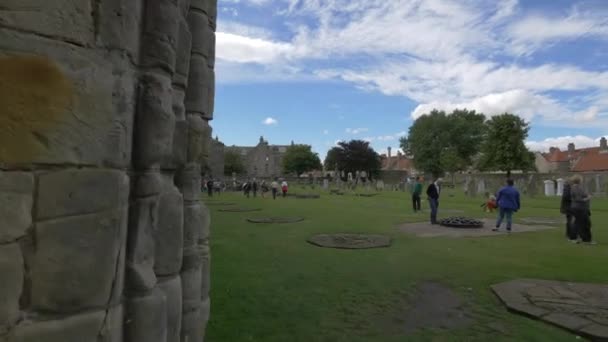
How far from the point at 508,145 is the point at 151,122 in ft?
194

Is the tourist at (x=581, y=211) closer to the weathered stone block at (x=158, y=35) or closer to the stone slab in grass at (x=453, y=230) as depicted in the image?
the stone slab in grass at (x=453, y=230)

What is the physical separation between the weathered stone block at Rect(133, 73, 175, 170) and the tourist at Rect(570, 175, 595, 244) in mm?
11093

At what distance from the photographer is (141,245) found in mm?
2121

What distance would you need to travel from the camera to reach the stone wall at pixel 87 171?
1562mm

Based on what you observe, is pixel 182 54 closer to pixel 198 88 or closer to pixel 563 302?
pixel 198 88

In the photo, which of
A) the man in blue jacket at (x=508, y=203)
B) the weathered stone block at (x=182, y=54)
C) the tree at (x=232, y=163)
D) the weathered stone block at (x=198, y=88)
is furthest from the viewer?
the tree at (x=232, y=163)

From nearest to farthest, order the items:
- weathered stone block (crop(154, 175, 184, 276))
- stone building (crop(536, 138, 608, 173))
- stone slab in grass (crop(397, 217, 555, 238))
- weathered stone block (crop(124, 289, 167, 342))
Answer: weathered stone block (crop(124, 289, 167, 342)), weathered stone block (crop(154, 175, 184, 276)), stone slab in grass (crop(397, 217, 555, 238)), stone building (crop(536, 138, 608, 173))

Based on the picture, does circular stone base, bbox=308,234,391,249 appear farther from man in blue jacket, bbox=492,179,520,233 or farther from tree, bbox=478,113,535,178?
tree, bbox=478,113,535,178

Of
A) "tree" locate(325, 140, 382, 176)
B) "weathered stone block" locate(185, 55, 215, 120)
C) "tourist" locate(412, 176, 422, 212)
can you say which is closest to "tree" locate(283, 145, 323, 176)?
"tree" locate(325, 140, 382, 176)

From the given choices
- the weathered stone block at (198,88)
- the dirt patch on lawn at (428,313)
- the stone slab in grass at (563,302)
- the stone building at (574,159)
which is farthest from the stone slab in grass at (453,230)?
the stone building at (574,159)

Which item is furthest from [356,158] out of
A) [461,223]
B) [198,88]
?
[198,88]

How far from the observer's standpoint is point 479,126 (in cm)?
7550

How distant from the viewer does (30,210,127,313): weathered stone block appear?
1.62 m

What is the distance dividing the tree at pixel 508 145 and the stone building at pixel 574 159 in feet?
59.6
